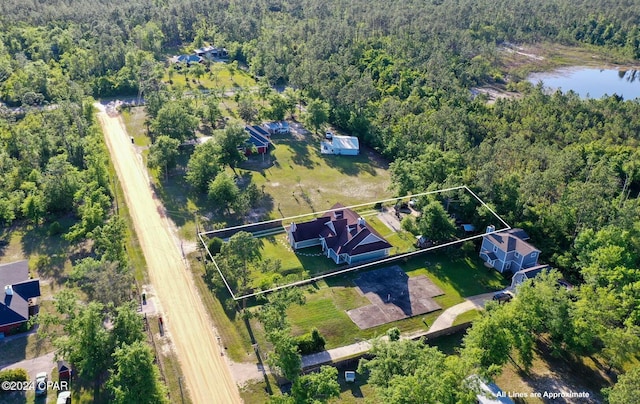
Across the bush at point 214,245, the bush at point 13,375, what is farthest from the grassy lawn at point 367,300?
the bush at point 13,375

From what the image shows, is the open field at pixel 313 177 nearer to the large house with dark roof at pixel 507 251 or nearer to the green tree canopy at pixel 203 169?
the green tree canopy at pixel 203 169

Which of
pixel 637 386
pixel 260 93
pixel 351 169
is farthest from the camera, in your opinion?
pixel 260 93

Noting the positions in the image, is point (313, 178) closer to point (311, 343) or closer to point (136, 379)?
point (311, 343)

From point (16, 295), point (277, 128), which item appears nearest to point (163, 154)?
point (277, 128)

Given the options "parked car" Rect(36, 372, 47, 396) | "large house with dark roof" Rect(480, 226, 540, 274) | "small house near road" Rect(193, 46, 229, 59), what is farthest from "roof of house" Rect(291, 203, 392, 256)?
"small house near road" Rect(193, 46, 229, 59)

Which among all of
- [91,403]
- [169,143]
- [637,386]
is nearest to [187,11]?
[169,143]

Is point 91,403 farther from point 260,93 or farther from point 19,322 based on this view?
point 260,93

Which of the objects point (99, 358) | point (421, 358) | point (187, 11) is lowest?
point (187, 11)
